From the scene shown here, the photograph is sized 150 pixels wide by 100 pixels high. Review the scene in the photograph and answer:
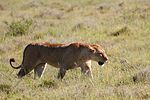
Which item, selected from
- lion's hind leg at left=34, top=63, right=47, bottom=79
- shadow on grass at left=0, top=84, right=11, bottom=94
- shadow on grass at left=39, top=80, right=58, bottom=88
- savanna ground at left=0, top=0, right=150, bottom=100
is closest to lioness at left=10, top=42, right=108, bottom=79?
lion's hind leg at left=34, top=63, right=47, bottom=79

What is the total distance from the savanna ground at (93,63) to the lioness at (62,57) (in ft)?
0.72

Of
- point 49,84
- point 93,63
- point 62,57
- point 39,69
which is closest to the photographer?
point 49,84

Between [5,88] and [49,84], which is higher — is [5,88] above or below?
above

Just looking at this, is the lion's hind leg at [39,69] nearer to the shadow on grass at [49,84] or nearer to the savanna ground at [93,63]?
the savanna ground at [93,63]

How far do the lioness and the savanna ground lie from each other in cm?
22

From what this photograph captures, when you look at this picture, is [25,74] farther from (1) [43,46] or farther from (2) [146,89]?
(2) [146,89]

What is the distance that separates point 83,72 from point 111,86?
Result: 4.74ft

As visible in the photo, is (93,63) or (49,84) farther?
(93,63)

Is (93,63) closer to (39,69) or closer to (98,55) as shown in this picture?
(39,69)

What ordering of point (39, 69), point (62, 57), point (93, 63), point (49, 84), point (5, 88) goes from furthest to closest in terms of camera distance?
point (93, 63)
point (39, 69)
point (62, 57)
point (49, 84)
point (5, 88)

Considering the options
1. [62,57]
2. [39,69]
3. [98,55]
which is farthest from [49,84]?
[39,69]

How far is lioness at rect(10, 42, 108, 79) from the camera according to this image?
10.5 meters

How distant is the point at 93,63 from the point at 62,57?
1.98 meters

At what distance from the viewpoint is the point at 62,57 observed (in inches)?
427
